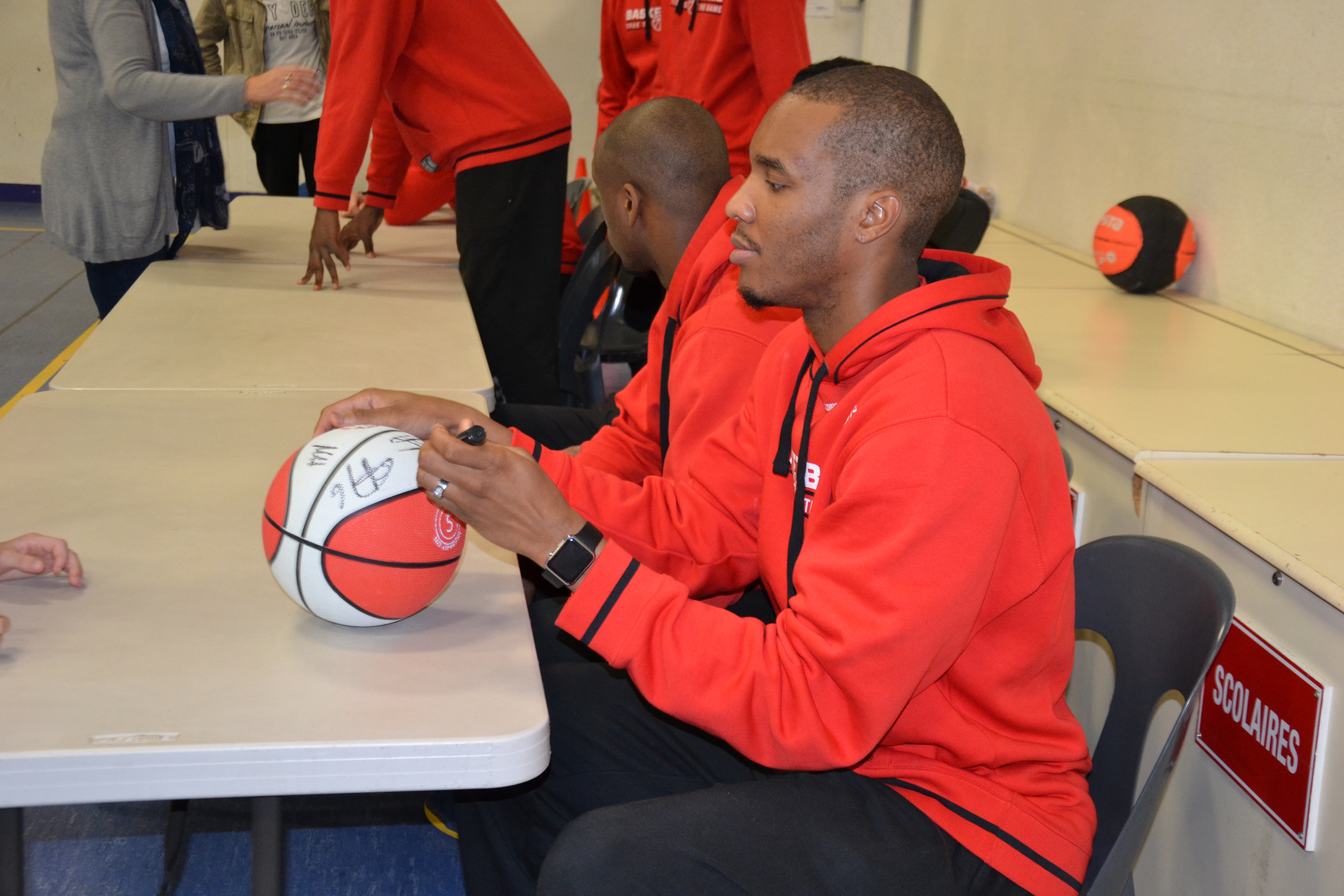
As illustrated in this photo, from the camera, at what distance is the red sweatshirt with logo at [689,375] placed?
1724 millimetres

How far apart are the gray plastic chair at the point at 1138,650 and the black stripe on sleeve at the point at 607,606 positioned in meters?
0.56

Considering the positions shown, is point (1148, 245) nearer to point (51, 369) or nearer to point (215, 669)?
point (215, 669)

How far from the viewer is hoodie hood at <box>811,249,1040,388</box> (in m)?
1.20

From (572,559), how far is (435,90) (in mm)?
2045

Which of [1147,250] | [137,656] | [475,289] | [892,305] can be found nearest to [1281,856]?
[892,305]

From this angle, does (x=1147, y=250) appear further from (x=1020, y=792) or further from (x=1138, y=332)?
(x=1020, y=792)

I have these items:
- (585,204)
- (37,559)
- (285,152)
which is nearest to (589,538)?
(37,559)

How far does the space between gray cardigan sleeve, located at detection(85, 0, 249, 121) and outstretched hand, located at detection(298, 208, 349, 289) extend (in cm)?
37

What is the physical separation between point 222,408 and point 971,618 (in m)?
1.31

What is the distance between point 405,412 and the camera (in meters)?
1.58

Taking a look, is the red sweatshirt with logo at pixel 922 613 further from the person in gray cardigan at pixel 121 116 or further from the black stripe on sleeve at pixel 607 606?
the person in gray cardigan at pixel 121 116

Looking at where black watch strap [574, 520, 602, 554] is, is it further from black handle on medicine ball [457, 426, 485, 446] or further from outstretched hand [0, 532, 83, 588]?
outstretched hand [0, 532, 83, 588]

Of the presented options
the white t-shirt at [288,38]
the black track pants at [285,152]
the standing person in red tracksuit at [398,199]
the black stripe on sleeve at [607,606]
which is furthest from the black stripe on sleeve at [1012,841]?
the white t-shirt at [288,38]

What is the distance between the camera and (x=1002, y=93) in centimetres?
429
